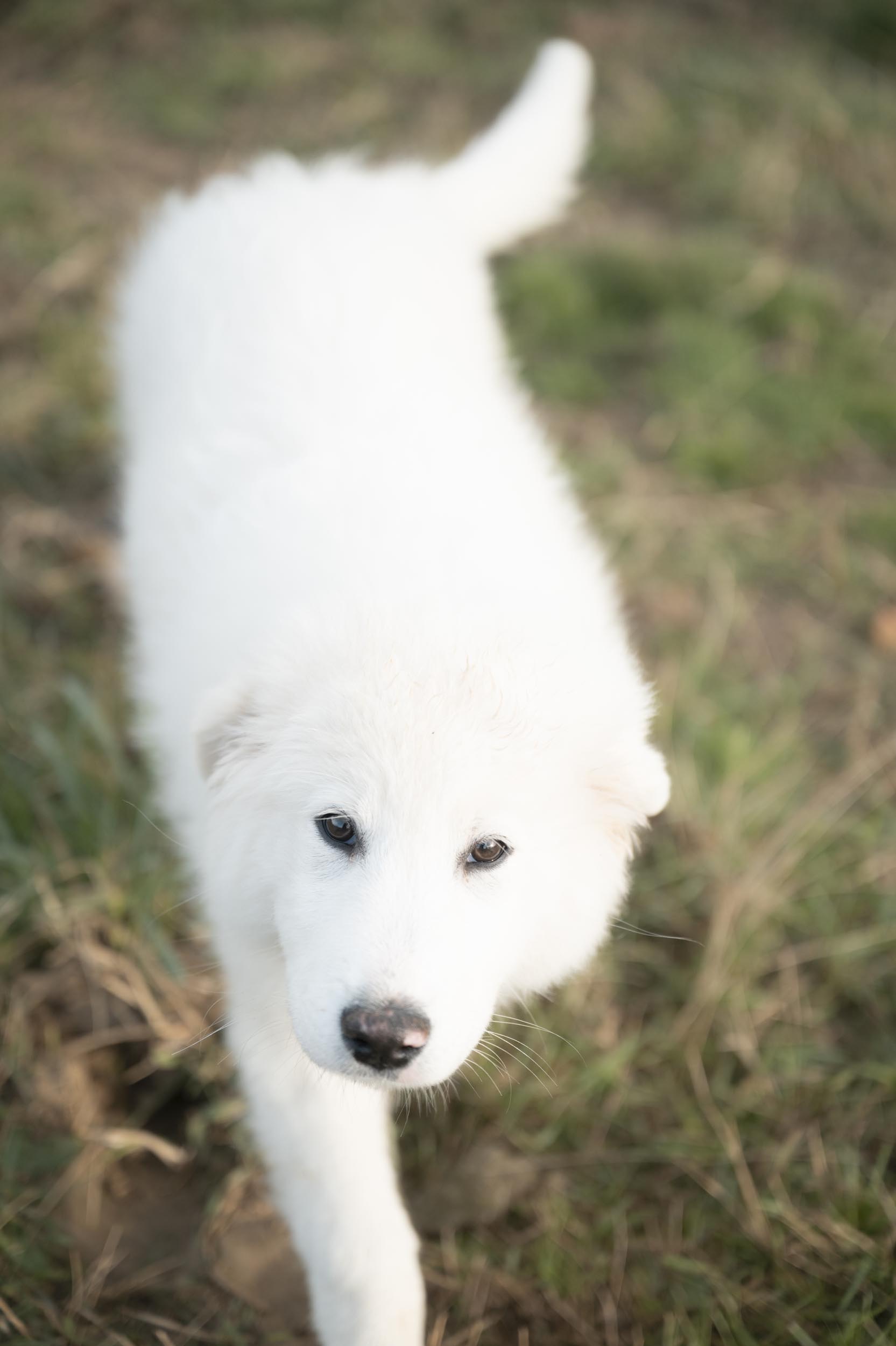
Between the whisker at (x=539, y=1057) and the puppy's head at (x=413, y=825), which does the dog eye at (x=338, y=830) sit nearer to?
the puppy's head at (x=413, y=825)

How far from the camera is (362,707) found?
1.74 meters

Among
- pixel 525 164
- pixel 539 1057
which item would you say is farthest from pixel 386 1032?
pixel 525 164

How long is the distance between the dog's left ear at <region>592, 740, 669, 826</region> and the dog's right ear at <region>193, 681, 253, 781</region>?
2.11 feet

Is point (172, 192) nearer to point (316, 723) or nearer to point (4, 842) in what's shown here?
point (4, 842)

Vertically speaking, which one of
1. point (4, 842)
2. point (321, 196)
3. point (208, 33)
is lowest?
point (4, 842)

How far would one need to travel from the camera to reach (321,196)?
3145mm

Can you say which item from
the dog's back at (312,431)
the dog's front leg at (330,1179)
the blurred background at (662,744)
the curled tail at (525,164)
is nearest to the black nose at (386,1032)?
the dog's front leg at (330,1179)

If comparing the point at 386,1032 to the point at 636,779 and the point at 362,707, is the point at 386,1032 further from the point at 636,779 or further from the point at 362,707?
the point at 636,779

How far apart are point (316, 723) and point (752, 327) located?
4035 millimetres

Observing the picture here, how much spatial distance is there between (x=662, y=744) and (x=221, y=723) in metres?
1.70

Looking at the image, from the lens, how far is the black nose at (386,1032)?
5.12ft

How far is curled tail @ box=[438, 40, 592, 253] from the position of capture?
3596 mm

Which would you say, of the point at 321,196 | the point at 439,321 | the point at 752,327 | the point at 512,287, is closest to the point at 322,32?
the point at 512,287

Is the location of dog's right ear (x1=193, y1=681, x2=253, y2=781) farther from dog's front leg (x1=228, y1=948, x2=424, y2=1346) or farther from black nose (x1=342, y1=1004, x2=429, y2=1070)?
black nose (x1=342, y1=1004, x2=429, y2=1070)
